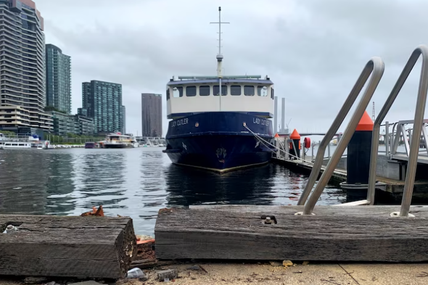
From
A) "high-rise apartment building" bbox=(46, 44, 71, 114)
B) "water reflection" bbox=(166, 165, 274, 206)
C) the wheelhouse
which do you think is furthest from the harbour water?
"high-rise apartment building" bbox=(46, 44, 71, 114)

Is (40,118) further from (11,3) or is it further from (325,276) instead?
(325,276)

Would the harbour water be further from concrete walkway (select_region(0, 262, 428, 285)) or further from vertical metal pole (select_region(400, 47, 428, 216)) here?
vertical metal pole (select_region(400, 47, 428, 216))

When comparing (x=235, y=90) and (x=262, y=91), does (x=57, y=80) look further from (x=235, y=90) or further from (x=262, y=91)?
(x=262, y=91)

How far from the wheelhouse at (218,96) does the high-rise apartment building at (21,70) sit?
108844 mm

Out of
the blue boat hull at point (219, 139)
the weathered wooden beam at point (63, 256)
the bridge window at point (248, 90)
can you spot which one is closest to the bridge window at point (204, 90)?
the bridge window at point (248, 90)

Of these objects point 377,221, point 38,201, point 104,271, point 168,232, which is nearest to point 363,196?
point 377,221

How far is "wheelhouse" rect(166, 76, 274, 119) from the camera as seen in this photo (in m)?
18.1

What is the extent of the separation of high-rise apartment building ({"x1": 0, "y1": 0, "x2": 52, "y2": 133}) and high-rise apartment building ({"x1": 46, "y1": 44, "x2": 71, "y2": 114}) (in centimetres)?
4056

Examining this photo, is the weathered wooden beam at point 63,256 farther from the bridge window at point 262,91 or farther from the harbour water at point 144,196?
the bridge window at point 262,91

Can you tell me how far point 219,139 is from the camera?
14.4 m

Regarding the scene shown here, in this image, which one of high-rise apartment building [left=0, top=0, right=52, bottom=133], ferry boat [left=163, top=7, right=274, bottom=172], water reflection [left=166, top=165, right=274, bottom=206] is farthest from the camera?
high-rise apartment building [left=0, top=0, right=52, bottom=133]

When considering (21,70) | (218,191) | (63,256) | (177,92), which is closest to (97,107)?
(21,70)

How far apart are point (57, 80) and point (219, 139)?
619ft

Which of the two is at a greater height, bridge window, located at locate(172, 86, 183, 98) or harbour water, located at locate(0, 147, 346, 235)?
bridge window, located at locate(172, 86, 183, 98)
